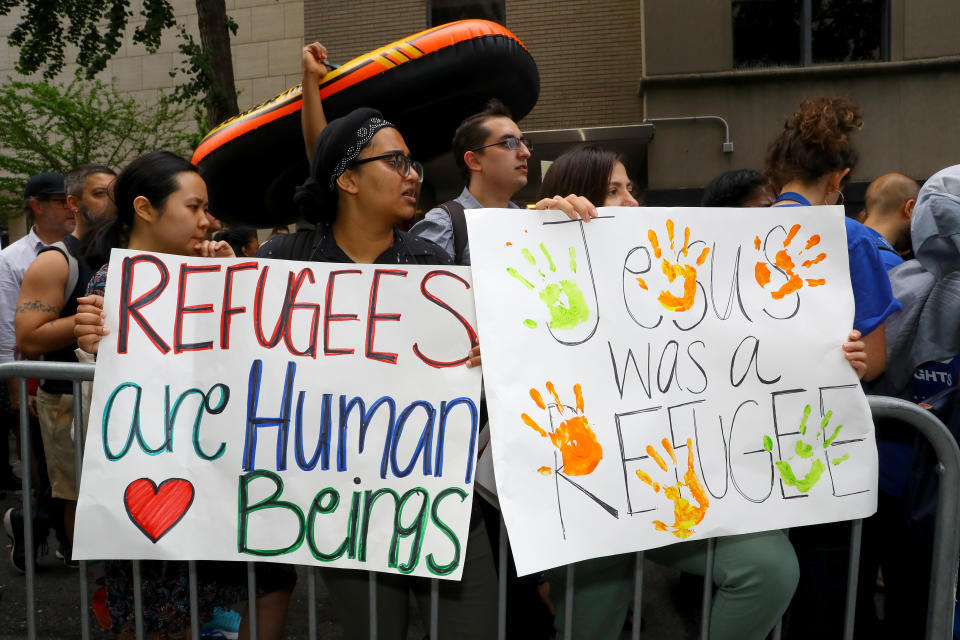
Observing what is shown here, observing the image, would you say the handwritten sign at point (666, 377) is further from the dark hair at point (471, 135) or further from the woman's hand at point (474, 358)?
the dark hair at point (471, 135)

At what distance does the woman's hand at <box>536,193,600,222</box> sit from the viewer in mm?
2035

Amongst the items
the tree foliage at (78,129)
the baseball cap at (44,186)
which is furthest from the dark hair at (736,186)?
the tree foliage at (78,129)

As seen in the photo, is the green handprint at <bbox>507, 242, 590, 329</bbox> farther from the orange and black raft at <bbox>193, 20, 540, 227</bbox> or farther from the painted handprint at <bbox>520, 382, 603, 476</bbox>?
the orange and black raft at <bbox>193, 20, 540, 227</bbox>

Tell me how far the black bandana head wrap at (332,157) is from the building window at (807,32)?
31.7 feet

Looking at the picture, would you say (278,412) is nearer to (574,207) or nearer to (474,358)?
(474,358)

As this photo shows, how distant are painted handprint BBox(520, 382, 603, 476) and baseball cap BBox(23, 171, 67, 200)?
4.20 meters

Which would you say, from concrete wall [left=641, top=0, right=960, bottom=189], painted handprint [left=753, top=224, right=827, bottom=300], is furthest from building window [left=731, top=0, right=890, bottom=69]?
painted handprint [left=753, top=224, right=827, bottom=300]

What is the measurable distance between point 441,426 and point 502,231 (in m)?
0.53

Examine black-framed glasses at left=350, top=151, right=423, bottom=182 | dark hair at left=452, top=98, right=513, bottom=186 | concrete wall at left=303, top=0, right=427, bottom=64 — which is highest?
concrete wall at left=303, top=0, right=427, bottom=64

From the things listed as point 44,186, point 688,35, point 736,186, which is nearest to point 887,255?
point 736,186

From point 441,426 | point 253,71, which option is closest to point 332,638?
point 441,426

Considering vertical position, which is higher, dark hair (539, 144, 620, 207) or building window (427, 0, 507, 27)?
building window (427, 0, 507, 27)

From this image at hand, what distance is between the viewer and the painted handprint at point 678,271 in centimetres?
208

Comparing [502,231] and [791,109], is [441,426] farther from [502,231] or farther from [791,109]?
[791,109]
